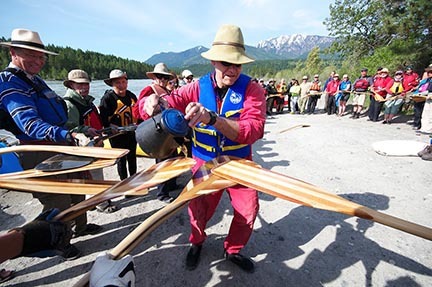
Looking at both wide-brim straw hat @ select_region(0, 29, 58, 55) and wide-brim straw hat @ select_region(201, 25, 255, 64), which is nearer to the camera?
wide-brim straw hat @ select_region(201, 25, 255, 64)

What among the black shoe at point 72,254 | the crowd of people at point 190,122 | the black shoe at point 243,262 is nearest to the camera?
the crowd of people at point 190,122

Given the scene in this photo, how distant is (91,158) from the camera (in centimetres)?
230

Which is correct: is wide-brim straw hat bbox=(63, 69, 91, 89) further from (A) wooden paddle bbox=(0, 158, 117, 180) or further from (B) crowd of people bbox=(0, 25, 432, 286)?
(A) wooden paddle bbox=(0, 158, 117, 180)

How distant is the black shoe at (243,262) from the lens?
8.25 feet

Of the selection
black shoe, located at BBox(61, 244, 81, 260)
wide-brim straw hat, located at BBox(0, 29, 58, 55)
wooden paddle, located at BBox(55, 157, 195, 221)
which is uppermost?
wide-brim straw hat, located at BBox(0, 29, 58, 55)

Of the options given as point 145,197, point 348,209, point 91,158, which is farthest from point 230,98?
point 145,197

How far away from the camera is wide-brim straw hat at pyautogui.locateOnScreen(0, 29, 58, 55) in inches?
93.0

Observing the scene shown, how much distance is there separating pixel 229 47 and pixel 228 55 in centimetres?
11

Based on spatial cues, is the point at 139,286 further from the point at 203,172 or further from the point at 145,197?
the point at 145,197

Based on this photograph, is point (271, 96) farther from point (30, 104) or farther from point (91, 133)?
point (30, 104)

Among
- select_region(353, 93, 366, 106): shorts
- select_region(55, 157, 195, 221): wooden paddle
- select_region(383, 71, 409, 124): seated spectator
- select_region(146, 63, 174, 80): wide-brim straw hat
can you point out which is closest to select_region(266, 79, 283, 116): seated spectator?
select_region(353, 93, 366, 106): shorts

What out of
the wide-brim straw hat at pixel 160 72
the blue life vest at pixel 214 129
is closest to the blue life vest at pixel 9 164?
the wide-brim straw hat at pixel 160 72

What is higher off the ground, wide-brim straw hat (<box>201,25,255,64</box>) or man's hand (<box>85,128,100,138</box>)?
wide-brim straw hat (<box>201,25,255,64</box>)

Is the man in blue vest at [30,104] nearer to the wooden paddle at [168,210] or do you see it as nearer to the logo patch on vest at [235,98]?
the wooden paddle at [168,210]
